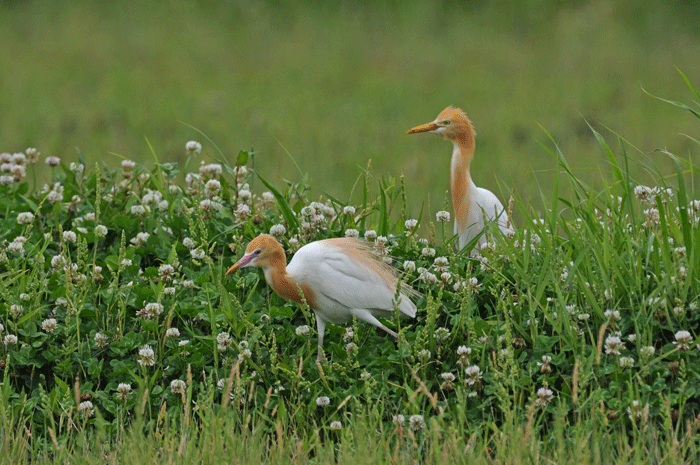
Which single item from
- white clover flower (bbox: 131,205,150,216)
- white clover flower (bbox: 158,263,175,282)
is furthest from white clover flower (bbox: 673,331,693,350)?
white clover flower (bbox: 131,205,150,216)

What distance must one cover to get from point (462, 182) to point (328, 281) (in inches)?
54.7

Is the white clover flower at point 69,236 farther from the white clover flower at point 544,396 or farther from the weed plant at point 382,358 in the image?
the white clover flower at point 544,396

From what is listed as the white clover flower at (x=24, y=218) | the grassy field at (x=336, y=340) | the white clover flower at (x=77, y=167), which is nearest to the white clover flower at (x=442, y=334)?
the grassy field at (x=336, y=340)

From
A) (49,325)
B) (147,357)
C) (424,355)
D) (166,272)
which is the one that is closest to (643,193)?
(424,355)

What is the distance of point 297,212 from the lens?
4.43 meters

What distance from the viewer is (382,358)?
10.8ft

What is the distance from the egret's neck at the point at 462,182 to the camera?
4414 mm

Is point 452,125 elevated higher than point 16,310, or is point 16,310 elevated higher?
point 452,125

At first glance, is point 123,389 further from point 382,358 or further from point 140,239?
point 140,239

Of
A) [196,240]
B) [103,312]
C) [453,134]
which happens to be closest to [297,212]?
[196,240]

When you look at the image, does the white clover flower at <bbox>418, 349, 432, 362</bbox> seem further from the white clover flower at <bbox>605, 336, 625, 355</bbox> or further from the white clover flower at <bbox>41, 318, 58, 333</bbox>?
the white clover flower at <bbox>41, 318, 58, 333</bbox>

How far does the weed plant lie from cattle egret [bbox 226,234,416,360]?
0.10 meters

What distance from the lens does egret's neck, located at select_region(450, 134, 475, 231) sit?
4.41 m

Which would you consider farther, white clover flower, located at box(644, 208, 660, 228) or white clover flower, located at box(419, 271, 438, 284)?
white clover flower, located at box(644, 208, 660, 228)
